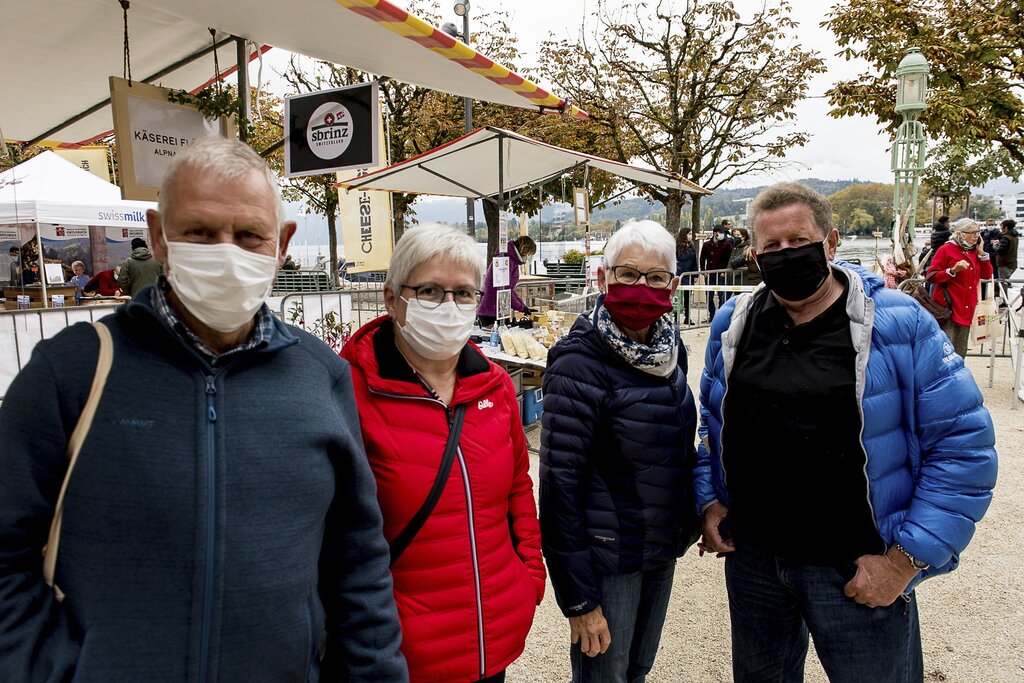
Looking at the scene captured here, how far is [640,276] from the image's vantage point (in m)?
2.11

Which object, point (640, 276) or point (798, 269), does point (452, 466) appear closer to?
point (640, 276)

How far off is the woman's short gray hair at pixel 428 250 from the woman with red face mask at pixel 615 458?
0.50m

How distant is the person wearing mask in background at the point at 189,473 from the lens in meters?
1.12

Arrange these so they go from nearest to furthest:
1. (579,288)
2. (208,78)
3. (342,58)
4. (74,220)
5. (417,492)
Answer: (417,492), (342,58), (208,78), (74,220), (579,288)

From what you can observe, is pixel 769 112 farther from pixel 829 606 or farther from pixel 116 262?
pixel 116 262

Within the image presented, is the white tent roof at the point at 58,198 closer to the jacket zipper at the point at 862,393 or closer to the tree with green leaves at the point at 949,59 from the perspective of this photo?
the jacket zipper at the point at 862,393

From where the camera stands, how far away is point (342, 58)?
10.8 ft

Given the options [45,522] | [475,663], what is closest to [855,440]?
[475,663]

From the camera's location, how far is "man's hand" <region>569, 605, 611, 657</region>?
201 centimetres

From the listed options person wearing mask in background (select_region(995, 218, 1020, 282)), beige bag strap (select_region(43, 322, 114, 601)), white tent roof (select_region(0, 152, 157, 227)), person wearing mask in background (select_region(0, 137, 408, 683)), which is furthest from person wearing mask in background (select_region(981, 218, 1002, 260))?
white tent roof (select_region(0, 152, 157, 227))

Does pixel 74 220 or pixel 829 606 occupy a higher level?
pixel 74 220

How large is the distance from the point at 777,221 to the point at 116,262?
26.7 m

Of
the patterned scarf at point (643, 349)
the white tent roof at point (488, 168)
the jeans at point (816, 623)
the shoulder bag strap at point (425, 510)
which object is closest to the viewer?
the shoulder bag strap at point (425, 510)

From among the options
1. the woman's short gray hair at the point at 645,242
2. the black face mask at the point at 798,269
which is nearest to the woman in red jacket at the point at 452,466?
the woman's short gray hair at the point at 645,242
